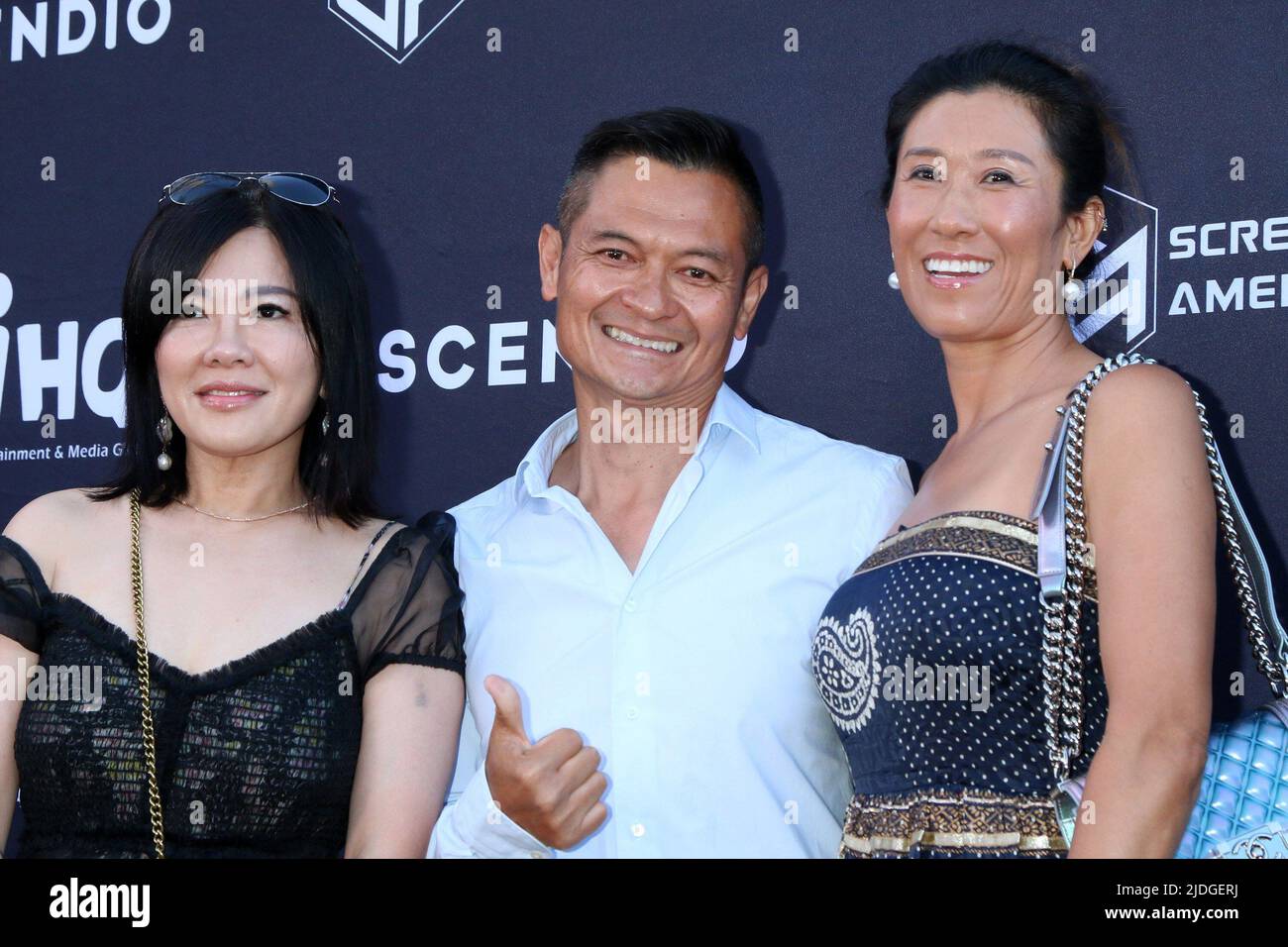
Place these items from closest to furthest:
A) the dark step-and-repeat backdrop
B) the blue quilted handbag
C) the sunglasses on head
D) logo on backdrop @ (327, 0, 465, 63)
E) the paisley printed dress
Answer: the blue quilted handbag → the paisley printed dress → the sunglasses on head → the dark step-and-repeat backdrop → logo on backdrop @ (327, 0, 465, 63)

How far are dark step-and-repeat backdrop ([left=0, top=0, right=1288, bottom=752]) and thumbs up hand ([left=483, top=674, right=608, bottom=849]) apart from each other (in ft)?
2.79

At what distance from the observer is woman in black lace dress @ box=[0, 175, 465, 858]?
6.49 feet

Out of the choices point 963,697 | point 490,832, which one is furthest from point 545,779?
point 963,697

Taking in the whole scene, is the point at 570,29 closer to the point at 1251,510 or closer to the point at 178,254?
the point at 178,254

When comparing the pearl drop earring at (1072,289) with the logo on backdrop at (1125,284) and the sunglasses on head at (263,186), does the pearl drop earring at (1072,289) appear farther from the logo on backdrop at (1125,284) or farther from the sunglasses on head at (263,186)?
the sunglasses on head at (263,186)

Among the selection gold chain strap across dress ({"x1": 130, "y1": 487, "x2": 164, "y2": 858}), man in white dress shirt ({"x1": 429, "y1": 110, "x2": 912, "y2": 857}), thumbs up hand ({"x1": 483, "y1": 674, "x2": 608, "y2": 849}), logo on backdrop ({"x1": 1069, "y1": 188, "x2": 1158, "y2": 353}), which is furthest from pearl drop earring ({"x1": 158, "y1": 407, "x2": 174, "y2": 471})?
logo on backdrop ({"x1": 1069, "y1": 188, "x2": 1158, "y2": 353})

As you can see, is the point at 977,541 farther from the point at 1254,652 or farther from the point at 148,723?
the point at 148,723

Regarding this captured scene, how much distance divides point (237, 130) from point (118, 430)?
69 centimetres

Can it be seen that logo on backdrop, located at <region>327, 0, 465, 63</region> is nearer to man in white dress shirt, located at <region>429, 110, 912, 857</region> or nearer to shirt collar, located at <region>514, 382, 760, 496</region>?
man in white dress shirt, located at <region>429, 110, 912, 857</region>

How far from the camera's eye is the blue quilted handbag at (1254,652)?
1.69 m

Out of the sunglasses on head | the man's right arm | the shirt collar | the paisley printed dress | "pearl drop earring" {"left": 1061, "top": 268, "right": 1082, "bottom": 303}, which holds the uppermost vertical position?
the sunglasses on head

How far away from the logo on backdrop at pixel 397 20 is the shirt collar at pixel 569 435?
0.92 meters

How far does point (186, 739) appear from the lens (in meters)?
1.98

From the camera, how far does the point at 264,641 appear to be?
2.05 m
